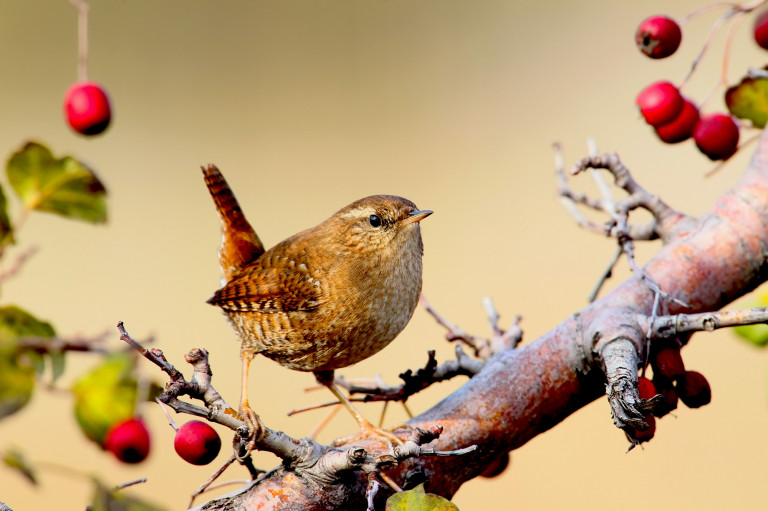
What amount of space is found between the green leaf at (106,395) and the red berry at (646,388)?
1.05 m

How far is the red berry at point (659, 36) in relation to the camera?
6.75ft

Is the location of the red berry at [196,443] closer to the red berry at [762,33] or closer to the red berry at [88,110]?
the red berry at [88,110]

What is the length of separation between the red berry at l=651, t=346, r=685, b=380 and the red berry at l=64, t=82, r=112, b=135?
122 cm

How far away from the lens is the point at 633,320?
1.67 meters

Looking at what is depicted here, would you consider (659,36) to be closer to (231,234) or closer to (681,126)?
(681,126)

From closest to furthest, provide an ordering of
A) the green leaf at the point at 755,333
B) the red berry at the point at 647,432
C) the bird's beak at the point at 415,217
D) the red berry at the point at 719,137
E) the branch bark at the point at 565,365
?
the red berry at the point at 647,432
the branch bark at the point at 565,365
the green leaf at the point at 755,333
the red berry at the point at 719,137
the bird's beak at the point at 415,217

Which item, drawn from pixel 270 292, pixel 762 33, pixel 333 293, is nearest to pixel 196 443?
pixel 333 293

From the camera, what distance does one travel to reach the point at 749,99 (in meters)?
1.89

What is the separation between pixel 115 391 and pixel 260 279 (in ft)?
5.48

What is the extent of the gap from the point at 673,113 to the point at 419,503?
1.52 metres

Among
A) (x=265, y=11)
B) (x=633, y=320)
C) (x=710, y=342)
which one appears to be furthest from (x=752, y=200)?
(x=265, y=11)

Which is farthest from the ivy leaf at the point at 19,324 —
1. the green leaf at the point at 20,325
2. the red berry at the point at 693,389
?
the red berry at the point at 693,389

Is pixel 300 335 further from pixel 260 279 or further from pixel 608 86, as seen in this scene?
pixel 608 86

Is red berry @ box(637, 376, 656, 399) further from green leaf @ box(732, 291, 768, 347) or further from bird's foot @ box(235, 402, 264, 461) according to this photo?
bird's foot @ box(235, 402, 264, 461)
